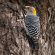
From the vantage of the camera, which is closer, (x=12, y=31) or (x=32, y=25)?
(x=12, y=31)

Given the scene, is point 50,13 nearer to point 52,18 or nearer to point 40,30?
point 52,18

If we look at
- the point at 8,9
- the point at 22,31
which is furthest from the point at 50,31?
Result: the point at 8,9

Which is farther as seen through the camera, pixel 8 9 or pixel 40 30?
pixel 40 30

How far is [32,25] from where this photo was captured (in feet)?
12.1

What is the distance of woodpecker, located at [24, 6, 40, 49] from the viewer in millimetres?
3447

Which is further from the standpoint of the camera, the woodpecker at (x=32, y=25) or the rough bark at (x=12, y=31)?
the woodpecker at (x=32, y=25)

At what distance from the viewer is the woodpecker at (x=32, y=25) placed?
136 inches

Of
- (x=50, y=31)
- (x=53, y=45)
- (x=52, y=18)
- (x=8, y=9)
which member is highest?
(x=8, y=9)

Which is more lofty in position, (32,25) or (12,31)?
(12,31)

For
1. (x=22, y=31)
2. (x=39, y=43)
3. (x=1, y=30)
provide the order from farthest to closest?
(x=39, y=43) < (x=22, y=31) < (x=1, y=30)

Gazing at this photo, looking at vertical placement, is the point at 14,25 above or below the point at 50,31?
above

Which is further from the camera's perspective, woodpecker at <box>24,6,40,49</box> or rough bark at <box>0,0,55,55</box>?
woodpecker at <box>24,6,40,49</box>

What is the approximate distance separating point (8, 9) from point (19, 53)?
65 centimetres

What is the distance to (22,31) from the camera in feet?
10.4
